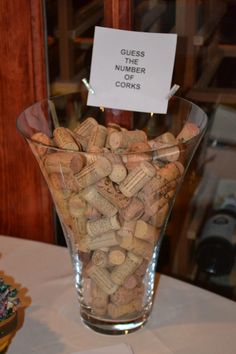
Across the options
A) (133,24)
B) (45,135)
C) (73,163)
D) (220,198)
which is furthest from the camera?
(220,198)

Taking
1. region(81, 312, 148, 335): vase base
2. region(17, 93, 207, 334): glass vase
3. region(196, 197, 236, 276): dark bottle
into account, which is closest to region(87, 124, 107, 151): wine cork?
region(17, 93, 207, 334): glass vase

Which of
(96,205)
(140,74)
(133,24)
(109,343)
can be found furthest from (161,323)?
(133,24)

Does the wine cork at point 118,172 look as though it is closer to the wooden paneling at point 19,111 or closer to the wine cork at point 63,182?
the wine cork at point 63,182

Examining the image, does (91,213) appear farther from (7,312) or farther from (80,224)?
(7,312)

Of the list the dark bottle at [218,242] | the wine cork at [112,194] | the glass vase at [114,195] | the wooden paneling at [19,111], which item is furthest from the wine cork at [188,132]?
the dark bottle at [218,242]

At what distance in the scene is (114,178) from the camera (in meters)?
0.83

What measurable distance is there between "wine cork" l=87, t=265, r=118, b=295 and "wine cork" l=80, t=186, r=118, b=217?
0.29 feet

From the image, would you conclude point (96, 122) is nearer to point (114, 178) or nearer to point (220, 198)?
point (114, 178)

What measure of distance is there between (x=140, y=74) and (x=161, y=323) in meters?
0.32

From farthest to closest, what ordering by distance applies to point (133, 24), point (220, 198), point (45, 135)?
point (220, 198)
point (133, 24)
point (45, 135)

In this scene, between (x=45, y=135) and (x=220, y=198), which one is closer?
(x=45, y=135)

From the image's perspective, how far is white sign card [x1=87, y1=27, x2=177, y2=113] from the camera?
940 mm

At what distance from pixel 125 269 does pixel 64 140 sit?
6.8 inches

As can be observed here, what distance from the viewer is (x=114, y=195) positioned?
2.74ft
